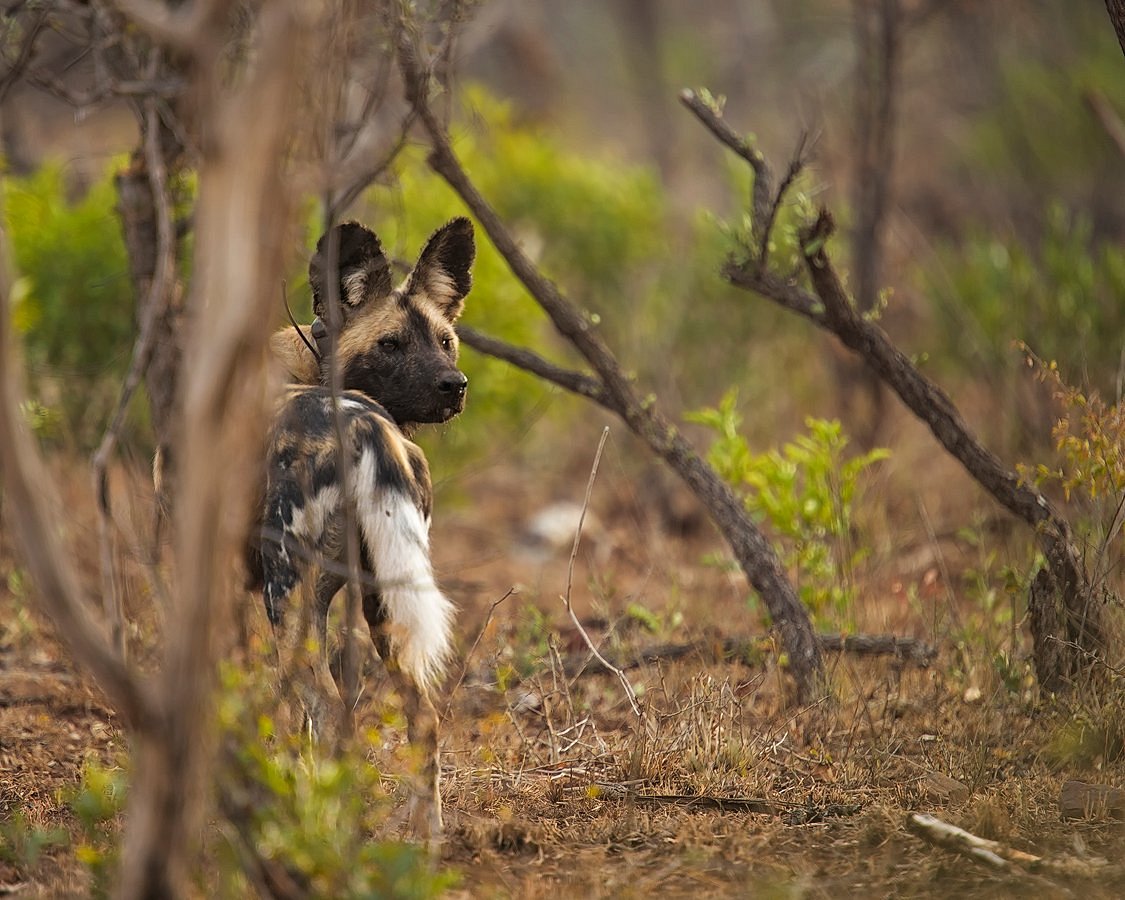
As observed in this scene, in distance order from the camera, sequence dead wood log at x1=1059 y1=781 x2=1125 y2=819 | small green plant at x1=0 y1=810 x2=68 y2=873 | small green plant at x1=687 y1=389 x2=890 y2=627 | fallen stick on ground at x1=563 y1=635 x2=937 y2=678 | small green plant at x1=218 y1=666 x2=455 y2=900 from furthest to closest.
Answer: small green plant at x1=687 y1=389 x2=890 y2=627
fallen stick on ground at x1=563 y1=635 x2=937 y2=678
dead wood log at x1=1059 y1=781 x2=1125 y2=819
small green plant at x1=0 y1=810 x2=68 y2=873
small green plant at x1=218 y1=666 x2=455 y2=900

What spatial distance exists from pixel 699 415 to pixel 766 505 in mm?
410

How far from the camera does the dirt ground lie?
2990 mm

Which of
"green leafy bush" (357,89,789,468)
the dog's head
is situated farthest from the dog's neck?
"green leafy bush" (357,89,789,468)

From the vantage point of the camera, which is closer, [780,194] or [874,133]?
[780,194]

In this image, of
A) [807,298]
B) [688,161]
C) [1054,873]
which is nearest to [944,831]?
[1054,873]

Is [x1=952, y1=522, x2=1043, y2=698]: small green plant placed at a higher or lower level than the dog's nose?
lower

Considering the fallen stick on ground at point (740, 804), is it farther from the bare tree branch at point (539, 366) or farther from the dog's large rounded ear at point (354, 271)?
the dog's large rounded ear at point (354, 271)

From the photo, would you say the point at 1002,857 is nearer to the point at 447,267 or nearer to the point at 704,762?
the point at 704,762

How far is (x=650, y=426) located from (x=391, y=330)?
958mm

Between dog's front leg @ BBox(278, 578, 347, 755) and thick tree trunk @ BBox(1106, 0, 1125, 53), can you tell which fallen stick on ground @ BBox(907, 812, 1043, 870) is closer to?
dog's front leg @ BBox(278, 578, 347, 755)

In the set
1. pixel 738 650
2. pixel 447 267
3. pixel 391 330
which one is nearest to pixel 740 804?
pixel 738 650

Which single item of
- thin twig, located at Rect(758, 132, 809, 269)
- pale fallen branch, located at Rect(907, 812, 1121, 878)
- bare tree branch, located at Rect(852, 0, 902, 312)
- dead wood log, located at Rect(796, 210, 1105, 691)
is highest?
bare tree branch, located at Rect(852, 0, 902, 312)

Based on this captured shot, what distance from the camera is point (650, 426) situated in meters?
4.33

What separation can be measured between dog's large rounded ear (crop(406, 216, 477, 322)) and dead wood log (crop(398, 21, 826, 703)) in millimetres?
95
